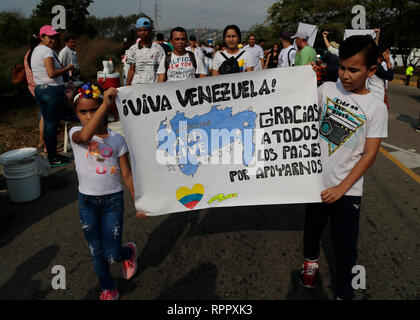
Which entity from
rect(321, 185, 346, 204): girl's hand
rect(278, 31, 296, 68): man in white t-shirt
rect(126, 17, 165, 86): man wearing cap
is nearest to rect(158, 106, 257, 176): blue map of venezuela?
rect(321, 185, 346, 204): girl's hand

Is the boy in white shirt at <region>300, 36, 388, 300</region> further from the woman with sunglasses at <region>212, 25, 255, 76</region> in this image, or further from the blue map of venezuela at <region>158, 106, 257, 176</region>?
the woman with sunglasses at <region>212, 25, 255, 76</region>

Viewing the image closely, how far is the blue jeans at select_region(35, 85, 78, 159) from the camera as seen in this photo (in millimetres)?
5492

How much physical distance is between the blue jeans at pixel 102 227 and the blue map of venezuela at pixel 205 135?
0.59 m

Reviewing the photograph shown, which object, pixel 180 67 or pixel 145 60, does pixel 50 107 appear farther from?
pixel 180 67

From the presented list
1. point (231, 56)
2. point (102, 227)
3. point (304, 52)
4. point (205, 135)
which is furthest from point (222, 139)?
point (304, 52)

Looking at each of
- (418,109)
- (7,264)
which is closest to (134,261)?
(7,264)

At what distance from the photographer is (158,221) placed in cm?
392

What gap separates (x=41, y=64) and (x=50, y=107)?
716 mm

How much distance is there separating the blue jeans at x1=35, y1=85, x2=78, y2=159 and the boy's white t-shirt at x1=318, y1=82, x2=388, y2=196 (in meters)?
4.72

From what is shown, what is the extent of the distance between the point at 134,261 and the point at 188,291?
561 millimetres

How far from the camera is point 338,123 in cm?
233

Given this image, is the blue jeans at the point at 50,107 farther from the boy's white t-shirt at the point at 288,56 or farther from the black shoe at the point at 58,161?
the boy's white t-shirt at the point at 288,56

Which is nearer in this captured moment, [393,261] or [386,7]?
[393,261]
